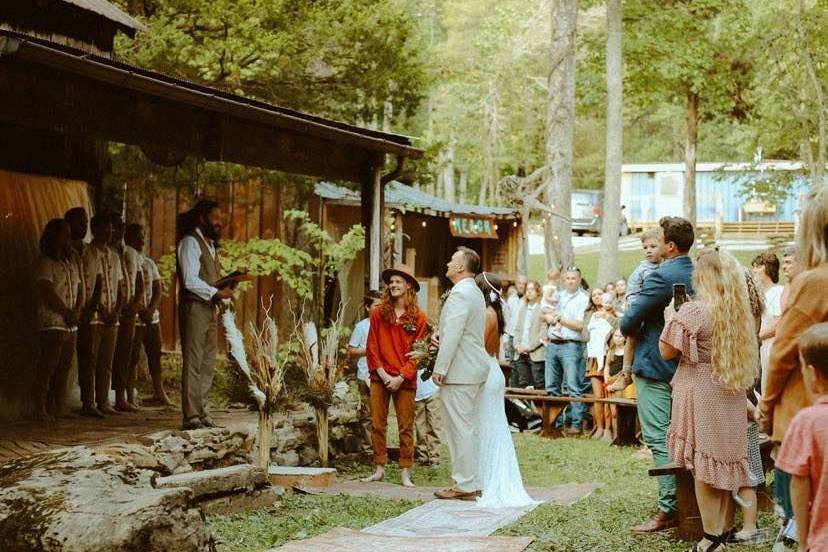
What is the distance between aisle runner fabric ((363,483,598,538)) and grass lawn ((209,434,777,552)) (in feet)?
0.54

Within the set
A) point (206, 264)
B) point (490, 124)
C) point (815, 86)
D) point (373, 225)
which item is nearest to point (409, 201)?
point (815, 86)

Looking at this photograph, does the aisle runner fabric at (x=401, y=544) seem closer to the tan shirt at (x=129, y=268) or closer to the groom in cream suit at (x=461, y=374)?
the groom in cream suit at (x=461, y=374)

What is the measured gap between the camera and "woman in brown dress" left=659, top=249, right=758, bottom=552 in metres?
7.29

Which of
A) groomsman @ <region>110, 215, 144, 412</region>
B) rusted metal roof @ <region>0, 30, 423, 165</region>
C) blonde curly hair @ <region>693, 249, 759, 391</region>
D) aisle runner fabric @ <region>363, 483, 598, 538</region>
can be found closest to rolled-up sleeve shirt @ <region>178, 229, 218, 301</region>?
rusted metal roof @ <region>0, 30, 423, 165</region>

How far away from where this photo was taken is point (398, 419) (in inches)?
462

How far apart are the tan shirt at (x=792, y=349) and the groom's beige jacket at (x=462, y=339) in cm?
486

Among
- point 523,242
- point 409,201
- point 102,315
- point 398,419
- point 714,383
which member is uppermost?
point 409,201

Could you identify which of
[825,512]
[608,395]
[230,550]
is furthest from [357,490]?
[825,512]

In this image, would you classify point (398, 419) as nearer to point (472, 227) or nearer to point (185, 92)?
point (185, 92)

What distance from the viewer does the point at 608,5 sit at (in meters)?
24.0

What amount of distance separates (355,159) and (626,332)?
19.7 feet

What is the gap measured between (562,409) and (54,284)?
303 inches

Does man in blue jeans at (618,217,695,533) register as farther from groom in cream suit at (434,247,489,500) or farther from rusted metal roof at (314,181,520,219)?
rusted metal roof at (314,181,520,219)

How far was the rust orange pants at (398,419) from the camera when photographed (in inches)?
458
